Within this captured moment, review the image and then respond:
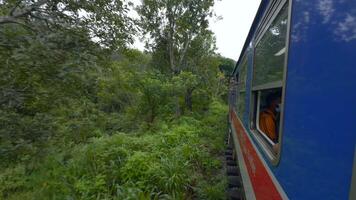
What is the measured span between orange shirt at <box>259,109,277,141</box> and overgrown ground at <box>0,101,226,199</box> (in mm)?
2038

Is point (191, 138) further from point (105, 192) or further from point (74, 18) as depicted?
point (74, 18)

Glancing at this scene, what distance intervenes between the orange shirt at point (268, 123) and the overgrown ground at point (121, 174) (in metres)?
2.04

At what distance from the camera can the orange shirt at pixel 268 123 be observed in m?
2.11

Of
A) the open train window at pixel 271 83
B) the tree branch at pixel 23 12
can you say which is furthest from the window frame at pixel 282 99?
the tree branch at pixel 23 12

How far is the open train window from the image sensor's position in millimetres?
1503

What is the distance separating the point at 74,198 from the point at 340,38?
4.25 m

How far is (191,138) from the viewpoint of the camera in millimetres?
7273

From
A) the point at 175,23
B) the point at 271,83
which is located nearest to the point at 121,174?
the point at 271,83

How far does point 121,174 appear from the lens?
14.9 feet

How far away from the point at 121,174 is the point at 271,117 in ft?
10.7

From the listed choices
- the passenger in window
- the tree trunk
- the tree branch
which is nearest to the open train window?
the passenger in window

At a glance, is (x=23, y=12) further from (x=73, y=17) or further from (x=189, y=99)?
(x=189, y=99)

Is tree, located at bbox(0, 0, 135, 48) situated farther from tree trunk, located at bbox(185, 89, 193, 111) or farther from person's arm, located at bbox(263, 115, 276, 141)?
tree trunk, located at bbox(185, 89, 193, 111)

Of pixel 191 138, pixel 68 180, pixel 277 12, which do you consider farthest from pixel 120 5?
pixel 191 138
